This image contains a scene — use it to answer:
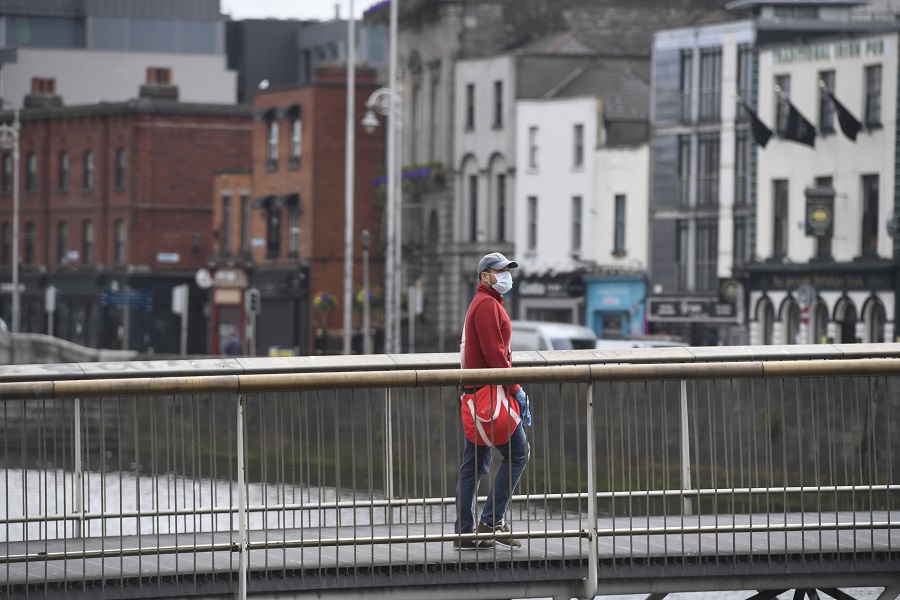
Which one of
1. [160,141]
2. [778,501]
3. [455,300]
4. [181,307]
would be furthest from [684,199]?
[778,501]

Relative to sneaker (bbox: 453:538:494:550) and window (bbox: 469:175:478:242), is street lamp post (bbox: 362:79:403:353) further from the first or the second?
sneaker (bbox: 453:538:494:550)

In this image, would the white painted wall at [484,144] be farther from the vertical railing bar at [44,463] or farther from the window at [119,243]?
the vertical railing bar at [44,463]

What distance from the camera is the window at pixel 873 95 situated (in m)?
51.6

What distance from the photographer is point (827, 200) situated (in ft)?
170

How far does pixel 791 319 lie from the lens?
178 ft

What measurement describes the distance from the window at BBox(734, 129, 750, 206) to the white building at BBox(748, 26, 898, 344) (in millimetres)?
2034

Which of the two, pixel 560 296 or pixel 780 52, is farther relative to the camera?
pixel 560 296

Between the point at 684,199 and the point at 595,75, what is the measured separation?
8359 mm

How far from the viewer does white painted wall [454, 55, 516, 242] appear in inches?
2653

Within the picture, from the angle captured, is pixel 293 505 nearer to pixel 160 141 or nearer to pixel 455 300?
pixel 455 300

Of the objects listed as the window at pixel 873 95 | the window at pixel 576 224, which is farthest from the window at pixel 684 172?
the window at pixel 873 95

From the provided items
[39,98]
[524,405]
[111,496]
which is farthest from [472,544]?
[39,98]

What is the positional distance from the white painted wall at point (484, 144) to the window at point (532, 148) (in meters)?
0.99

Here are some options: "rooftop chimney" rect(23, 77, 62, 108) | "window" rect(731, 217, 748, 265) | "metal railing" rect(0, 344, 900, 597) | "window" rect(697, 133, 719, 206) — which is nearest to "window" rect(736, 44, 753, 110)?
"window" rect(697, 133, 719, 206)
